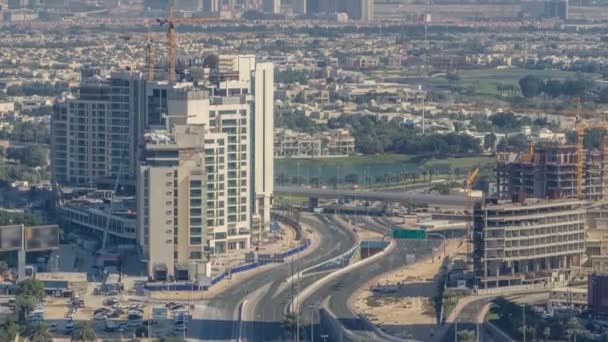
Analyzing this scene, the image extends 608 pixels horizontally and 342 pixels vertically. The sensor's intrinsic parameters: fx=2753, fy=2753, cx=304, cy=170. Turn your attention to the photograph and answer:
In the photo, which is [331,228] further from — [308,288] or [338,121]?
[338,121]

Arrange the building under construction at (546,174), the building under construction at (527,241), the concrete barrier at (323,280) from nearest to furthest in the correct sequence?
the concrete barrier at (323,280)
the building under construction at (527,241)
the building under construction at (546,174)

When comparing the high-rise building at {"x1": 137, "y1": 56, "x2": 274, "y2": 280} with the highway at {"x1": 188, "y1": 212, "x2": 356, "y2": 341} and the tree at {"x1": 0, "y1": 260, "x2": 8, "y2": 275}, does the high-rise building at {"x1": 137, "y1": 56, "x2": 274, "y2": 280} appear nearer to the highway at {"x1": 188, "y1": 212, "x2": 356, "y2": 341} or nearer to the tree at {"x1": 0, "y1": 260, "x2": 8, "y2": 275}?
the highway at {"x1": 188, "y1": 212, "x2": 356, "y2": 341}

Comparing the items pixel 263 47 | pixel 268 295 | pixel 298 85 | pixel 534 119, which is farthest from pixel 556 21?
pixel 268 295

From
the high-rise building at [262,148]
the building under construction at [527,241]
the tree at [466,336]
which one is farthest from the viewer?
the high-rise building at [262,148]

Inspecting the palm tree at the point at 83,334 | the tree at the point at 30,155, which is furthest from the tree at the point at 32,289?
the tree at the point at 30,155

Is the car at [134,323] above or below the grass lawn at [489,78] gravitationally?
below

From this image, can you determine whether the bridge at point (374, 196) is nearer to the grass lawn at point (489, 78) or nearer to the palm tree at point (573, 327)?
the palm tree at point (573, 327)
